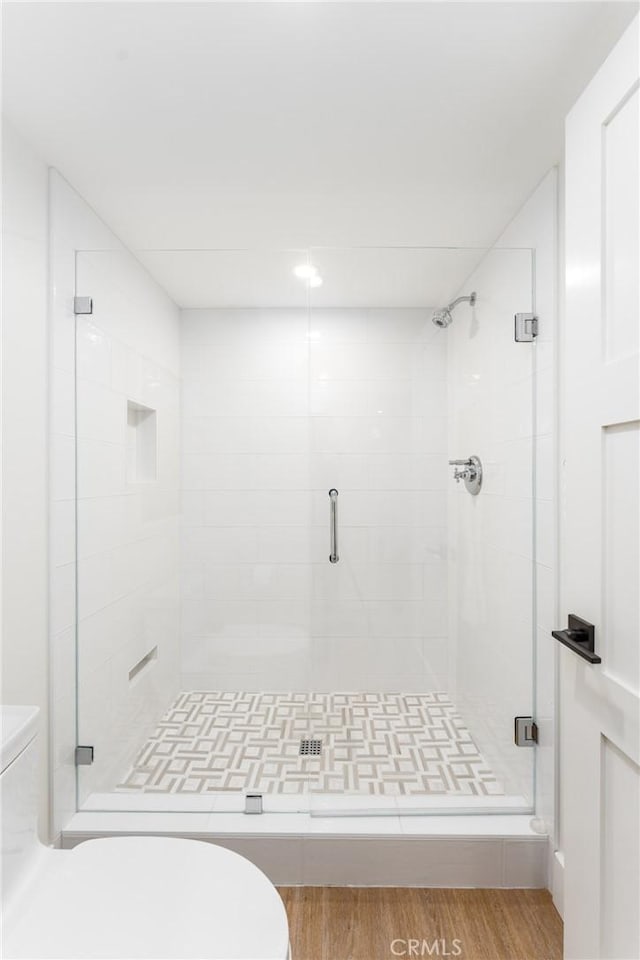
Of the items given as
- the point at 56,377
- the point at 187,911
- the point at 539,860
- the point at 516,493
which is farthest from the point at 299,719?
the point at 56,377

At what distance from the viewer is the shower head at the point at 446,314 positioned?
2.16 meters

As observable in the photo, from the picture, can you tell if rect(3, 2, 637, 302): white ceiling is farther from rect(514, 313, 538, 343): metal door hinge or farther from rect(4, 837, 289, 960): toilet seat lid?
rect(4, 837, 289, 960): toilet seat lid

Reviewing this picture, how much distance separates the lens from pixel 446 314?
2.17 metres

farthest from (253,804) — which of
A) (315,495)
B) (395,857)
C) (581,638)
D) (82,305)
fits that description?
(82,305)

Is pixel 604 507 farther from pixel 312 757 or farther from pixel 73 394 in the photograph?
pixel 73 394

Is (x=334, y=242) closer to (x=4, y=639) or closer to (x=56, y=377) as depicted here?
Answer: (x=56, y=377)

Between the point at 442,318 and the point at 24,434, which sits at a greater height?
the point at 442,318

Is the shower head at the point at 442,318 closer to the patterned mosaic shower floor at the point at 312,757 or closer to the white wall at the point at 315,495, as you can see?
the white wall at the point at 315,495

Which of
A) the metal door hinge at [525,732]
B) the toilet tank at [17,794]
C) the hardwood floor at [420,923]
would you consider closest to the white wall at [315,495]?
the metal door hinge at [525,732]

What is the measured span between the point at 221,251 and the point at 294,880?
91.1 inches

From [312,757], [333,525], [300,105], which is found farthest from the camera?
[333,525]

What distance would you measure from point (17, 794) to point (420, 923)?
1283mm

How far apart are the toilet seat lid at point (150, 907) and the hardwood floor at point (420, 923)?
65 centimetres

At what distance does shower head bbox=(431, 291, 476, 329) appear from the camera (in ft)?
7.07
